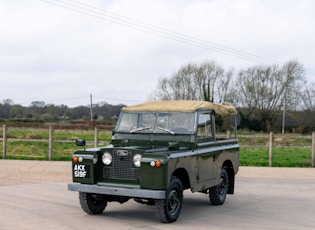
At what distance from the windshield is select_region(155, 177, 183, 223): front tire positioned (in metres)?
1.28

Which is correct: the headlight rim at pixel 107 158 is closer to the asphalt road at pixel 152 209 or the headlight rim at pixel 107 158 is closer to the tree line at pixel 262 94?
the asphalt road at pixel 152 209

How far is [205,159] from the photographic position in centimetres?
983

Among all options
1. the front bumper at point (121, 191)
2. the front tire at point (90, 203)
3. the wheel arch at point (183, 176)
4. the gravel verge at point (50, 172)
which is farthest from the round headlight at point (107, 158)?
the gravel verge at point (50, 172)

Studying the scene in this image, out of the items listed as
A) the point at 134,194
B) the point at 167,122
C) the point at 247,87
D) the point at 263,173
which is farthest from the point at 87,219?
the point at 247,87

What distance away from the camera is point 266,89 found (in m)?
61.9

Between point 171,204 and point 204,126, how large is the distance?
2003mm

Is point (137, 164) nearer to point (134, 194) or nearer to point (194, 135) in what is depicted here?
point (134, 194)

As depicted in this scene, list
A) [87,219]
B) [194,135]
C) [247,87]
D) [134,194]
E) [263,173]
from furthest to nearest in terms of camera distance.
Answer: [247,87], [263,173], [194,135], [87,219], [134,194]

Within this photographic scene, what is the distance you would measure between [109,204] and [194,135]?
238 cm

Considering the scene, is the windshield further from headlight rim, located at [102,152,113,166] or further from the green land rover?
headlight rim, located at [102,152,113,166]

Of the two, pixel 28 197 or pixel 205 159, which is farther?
pixel 28 197

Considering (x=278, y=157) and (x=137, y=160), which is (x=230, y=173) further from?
(x=278, y=157)

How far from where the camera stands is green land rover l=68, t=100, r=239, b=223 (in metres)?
8.27

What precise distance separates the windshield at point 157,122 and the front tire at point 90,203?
1.53 meters
